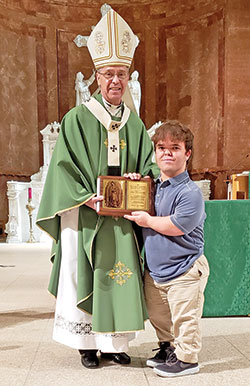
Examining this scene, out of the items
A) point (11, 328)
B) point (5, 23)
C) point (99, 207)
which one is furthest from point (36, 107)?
point (99, 207)

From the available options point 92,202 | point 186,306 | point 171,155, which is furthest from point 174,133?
point 186,306

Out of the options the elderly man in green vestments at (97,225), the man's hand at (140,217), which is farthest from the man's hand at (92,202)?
the man's hand at (140,217)

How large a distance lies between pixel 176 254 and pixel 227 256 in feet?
3.91

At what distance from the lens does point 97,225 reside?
192 cm

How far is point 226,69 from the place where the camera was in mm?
10344

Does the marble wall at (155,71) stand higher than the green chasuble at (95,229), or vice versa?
the marble wall at (155,71)

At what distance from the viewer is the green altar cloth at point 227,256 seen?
284 cm

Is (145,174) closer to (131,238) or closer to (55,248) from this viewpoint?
(131,238)

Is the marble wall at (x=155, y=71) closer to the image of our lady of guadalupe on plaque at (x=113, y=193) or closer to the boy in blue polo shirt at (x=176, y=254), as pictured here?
the boy in blue polo shirt at (x=176, y=254)

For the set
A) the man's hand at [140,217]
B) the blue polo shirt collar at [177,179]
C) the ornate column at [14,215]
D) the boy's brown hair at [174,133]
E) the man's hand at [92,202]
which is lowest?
the ornate column at [14,215]

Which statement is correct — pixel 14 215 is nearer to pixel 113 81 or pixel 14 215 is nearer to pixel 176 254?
pixel 113 81

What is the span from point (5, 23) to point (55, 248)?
1041cm

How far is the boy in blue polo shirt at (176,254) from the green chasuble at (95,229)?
118 millimetres

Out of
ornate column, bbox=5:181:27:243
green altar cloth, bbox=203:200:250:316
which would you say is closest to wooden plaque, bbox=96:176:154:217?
green altar cloth, bbox=203:200:250:316
